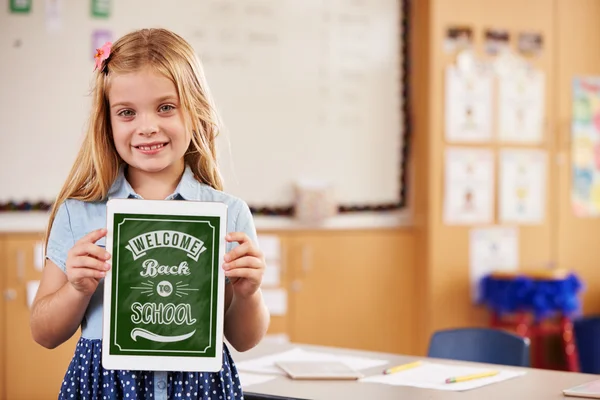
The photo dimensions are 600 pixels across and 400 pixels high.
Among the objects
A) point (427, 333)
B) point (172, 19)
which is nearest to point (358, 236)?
point (427, 333)

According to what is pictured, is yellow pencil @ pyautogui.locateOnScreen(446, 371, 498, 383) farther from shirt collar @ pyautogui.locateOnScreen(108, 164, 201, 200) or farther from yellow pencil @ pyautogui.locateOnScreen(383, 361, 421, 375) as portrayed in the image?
shirt collar @ pyautogui.locateOnScreen(108, 164, 201, 200)

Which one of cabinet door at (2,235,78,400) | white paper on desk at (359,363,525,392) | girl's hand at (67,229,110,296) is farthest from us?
cabinet door at (2,235,78,400)

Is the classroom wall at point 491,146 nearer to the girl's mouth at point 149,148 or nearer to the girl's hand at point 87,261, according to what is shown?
the girl's mouth at point 149,148

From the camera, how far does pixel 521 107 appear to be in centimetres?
480

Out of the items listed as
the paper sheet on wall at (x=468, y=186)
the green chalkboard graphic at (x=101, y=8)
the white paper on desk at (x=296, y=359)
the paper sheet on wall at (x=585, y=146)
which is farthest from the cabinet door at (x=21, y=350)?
the paper sheet on wall at (x=585, y=146)

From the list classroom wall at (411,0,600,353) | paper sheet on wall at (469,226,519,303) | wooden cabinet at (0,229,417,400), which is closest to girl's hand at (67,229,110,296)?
wooden cabinet at (0,229,417,400)

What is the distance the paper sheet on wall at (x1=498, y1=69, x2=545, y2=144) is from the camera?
188 inches

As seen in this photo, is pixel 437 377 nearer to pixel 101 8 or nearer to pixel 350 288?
pixel 350 288

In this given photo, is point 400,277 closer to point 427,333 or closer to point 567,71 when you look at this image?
point 427,333

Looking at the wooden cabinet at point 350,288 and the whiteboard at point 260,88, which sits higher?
the whiteboard at point 260,88

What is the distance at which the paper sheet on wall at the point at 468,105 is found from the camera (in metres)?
4.63

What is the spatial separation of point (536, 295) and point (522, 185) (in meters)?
0.69

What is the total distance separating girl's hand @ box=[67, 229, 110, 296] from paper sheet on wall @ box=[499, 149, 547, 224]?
11.8 ft

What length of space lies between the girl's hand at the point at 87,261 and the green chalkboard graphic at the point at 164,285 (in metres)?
Result: 0.03
